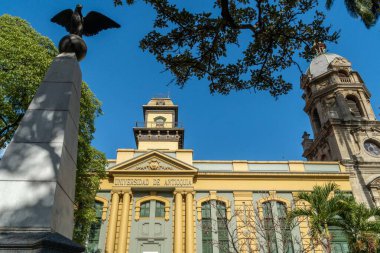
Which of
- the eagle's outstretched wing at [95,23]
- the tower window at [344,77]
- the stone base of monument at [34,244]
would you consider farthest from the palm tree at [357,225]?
the tower window at [344,77]

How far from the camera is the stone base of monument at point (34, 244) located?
3166 mm

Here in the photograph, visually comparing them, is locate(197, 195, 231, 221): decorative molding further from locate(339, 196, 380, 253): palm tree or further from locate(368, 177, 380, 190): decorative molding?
locate(368, 177, 380, 190): decorative molding

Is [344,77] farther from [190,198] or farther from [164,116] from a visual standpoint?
[190,198]

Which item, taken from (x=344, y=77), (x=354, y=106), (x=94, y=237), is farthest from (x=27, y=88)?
(x=344, y=77)

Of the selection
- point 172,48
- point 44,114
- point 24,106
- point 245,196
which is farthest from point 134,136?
point 44,114

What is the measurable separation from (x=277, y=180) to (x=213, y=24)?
1869 centimetres

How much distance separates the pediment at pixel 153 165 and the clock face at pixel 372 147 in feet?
51.1

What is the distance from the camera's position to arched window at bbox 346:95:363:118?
2888 cm

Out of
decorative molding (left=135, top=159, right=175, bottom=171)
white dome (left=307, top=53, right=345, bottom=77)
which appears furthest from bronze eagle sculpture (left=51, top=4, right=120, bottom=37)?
white dome (left=307, top=53, right=345, bottom=77)

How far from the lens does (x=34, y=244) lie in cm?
316

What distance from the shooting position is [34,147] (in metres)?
4.42

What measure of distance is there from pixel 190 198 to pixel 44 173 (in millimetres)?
18613

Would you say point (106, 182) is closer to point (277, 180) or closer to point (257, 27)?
point (277, 180)

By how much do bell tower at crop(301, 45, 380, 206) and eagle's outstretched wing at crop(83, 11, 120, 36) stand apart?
68.1ft
